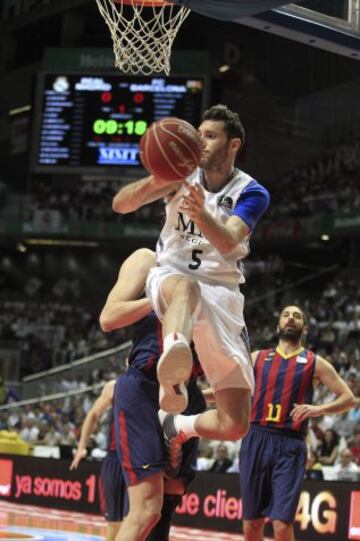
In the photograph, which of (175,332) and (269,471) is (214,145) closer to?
(175,332)

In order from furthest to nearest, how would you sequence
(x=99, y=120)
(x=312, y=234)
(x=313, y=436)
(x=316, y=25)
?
(x=312, y=234)
(x=99, y=120)
(x=313, y=436)
(x=316, y=25)

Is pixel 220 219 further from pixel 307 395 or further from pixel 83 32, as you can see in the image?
pixel 83 32

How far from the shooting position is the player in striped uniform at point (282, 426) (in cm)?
812

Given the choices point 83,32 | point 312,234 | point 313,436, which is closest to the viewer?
point 313,436

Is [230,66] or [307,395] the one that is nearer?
[307,395]

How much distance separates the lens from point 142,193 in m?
5.59

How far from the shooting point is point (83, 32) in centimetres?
3281

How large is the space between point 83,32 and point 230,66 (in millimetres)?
4656

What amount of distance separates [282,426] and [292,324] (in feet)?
2.68

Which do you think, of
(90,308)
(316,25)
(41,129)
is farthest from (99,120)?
(316,25)

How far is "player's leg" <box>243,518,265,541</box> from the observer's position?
805 centimetres

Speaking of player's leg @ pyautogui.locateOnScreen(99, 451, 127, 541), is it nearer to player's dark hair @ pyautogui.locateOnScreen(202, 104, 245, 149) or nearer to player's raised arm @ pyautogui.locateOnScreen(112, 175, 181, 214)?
player's raised arm @ pyautogui.locateOnScreen(112, 175, 181, 214)

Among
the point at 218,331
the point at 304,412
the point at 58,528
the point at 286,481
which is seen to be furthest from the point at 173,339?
the point at 58,528

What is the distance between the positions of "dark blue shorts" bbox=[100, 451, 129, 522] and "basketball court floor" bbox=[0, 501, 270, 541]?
3.73 metres
